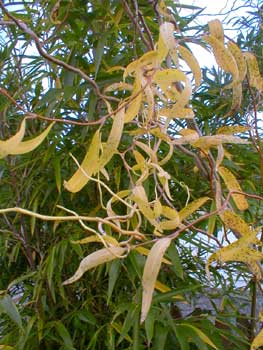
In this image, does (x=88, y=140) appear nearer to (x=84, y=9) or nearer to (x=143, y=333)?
(x=84, y=9)

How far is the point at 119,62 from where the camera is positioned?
84 cm

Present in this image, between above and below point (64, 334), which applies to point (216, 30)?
above

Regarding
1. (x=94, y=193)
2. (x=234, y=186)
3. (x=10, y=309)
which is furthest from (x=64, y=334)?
(x=234, y=186)

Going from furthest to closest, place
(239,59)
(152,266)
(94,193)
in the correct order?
1. (94,193)
2. (239,59)
3. (152,266)

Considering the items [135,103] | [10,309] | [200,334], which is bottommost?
[200,334]

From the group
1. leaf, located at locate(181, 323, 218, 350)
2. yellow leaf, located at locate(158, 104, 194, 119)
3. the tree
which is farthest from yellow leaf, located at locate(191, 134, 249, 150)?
leaf, located at locate(181, 323, 218, 350)

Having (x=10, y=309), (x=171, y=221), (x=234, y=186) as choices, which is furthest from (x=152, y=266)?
(x=10, y=309)

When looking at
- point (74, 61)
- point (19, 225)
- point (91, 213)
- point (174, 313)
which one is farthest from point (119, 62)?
point (174, 313)

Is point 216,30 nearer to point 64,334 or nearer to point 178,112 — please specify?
point 178,112

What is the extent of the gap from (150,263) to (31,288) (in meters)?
0.68

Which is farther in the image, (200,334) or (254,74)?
(200,334)

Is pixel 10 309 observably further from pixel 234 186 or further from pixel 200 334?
pixel 234 186

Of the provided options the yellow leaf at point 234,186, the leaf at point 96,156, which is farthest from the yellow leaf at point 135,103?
the yellow leaf at point 234,186

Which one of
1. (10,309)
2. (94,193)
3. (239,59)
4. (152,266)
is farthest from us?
(94,193)
